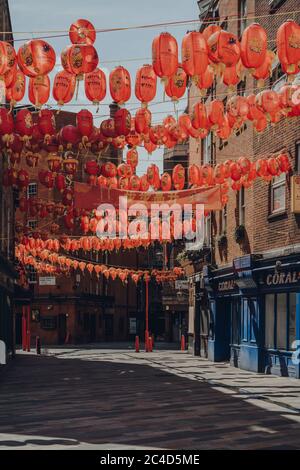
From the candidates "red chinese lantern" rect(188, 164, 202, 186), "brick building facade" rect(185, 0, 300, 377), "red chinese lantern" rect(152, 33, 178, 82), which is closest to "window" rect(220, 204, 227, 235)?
"brick building facade" rect(185, 0, 300, 377)

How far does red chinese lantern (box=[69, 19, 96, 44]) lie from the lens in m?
14.5

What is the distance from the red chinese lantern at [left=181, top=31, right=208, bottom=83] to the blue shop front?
37.6ft

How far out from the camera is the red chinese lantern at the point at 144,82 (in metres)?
15.3

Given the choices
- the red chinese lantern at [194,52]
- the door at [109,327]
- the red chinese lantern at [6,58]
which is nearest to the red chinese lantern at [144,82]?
the red chinese lantern at [194,52]

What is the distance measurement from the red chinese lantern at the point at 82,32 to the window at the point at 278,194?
1260 cm

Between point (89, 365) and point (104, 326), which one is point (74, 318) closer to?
point (104, 326)

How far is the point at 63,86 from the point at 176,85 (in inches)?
86.0

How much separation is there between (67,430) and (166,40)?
694 cm

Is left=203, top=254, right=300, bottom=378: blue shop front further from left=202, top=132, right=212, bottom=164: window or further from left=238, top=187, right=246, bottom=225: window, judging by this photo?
left=202, top=132, right=212, bottom=164: window

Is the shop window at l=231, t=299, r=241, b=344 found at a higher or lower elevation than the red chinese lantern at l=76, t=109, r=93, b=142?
lower

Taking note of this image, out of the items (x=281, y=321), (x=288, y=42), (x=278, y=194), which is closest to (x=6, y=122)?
(x=288, y=42)

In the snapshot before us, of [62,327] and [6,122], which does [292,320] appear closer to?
[6,122]

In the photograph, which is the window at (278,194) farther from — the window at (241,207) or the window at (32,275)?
the window at (32,275)
